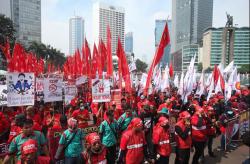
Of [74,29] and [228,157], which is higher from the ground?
[74,29]

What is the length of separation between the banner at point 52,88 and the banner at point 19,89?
3.45 ft

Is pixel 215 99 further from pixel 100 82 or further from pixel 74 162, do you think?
pixel 74 162

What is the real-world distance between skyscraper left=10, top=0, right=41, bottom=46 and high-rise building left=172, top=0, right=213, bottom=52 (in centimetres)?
7560

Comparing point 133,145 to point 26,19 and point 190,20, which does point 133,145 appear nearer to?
point 26,19

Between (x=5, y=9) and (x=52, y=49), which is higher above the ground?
(x=5, y=9)

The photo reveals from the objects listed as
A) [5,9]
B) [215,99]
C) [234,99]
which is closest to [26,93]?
[215,99]

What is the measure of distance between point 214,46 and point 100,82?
61182 millimetres

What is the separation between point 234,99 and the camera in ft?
39.0

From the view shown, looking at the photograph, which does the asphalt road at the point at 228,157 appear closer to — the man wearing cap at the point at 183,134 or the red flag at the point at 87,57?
the man wearing cap at the point at 183,134

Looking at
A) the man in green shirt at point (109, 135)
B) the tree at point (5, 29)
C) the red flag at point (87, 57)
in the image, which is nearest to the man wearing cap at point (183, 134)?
the man in green shirt at point (109, 135)

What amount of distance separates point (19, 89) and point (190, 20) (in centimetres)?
13871

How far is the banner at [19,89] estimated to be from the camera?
612cm

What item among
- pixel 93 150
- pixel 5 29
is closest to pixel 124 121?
pixel 93 150

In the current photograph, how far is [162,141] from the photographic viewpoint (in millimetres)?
4750
